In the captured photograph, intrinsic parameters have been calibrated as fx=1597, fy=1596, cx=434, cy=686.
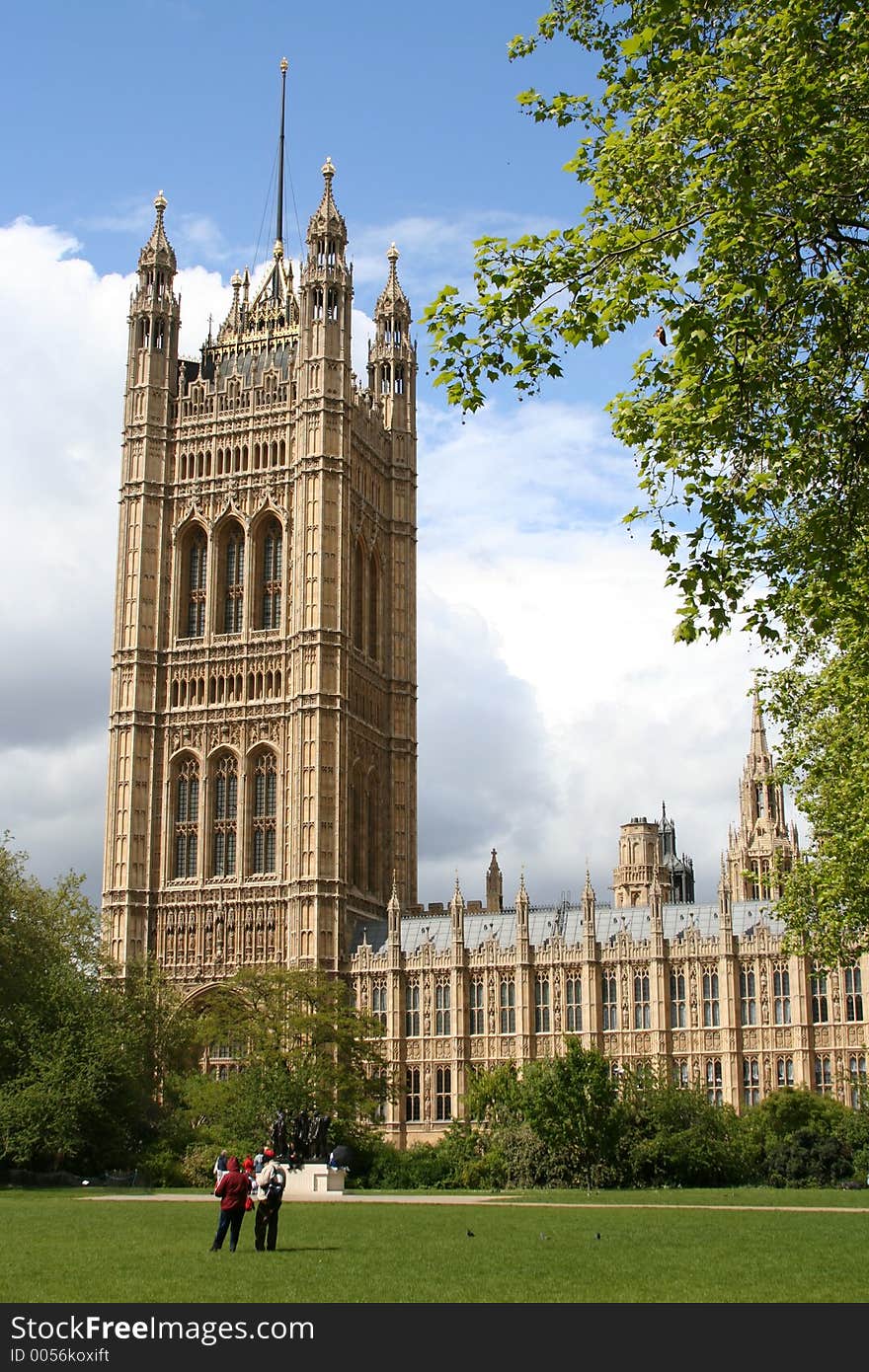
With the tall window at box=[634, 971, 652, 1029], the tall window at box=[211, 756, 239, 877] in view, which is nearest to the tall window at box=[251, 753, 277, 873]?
the tall window at box=[211, 756, 239, 877]

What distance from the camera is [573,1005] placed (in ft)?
213

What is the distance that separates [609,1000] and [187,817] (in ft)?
72.8

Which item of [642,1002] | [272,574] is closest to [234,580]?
[272,574]

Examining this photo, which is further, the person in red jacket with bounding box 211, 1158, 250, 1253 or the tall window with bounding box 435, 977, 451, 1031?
the tall window with bounding box 435, 977, 451, 1031

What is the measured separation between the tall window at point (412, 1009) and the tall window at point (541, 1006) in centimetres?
517

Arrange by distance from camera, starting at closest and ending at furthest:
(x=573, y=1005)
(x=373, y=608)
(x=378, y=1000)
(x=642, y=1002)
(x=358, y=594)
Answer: (x=642, y=1002)
(x=573, y=1005)
(x=378, y=1000)
(x=358, y=594)
(x=373, y=608)

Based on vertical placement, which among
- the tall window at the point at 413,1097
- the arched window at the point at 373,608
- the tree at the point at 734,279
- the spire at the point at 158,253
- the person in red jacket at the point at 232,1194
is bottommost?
the tall window at the point at 413,1097

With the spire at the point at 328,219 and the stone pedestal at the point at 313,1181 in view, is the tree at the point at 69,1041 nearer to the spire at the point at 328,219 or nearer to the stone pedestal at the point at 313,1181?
the stone pedestal at the point at 313,1181

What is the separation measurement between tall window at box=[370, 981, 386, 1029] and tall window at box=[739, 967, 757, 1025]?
15.3 m

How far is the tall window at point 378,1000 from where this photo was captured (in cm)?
6800

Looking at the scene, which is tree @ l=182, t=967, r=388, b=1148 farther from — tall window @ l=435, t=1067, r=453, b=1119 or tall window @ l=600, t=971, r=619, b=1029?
tall window @ l=600, t=971, r=619, b=1029

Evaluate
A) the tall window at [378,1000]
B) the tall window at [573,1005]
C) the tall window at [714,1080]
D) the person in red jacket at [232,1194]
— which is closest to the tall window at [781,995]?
the tall window at [714,1080]

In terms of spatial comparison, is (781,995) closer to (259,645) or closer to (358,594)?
(259,645)

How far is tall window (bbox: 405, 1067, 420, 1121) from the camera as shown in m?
66.1
